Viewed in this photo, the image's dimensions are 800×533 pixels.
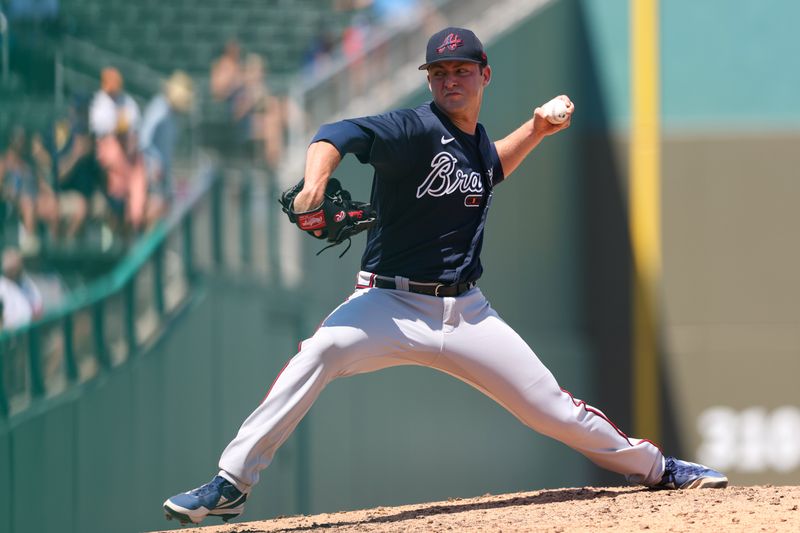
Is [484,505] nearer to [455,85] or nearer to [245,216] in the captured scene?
[455,85]

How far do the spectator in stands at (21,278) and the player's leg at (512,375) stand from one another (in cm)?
395

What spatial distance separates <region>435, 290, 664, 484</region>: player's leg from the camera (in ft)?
16.2

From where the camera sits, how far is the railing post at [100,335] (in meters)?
8.36

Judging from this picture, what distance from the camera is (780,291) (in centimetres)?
1063

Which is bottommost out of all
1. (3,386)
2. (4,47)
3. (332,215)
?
(3,386)

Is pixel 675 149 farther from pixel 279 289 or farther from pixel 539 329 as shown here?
pixel 279 289

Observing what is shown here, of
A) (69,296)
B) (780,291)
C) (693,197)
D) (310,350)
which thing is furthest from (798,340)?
(310,350)

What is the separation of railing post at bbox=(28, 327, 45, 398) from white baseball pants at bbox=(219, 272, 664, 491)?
3534 millimetres

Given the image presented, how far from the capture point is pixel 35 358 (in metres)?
8.03

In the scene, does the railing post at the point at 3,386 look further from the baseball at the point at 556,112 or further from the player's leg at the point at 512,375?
the baseball at the point at 556,112

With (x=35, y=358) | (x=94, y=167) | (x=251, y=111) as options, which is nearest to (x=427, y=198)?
(x=35, y=358)

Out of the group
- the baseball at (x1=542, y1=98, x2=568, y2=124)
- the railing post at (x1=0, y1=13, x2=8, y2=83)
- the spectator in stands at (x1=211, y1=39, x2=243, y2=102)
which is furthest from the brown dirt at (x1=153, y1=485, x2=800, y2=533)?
the spectator in stands at (x1=211, y1=39, x2=243, y2=102)

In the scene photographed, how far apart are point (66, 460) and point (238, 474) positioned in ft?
13.0

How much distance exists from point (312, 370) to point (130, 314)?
4.11 m
